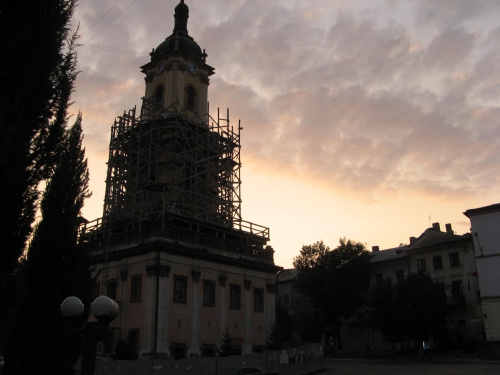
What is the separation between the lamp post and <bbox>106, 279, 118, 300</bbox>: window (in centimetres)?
3065

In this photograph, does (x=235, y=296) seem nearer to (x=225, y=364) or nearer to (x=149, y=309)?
(x=149, y=309)

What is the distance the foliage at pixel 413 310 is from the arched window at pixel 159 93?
1156 inches

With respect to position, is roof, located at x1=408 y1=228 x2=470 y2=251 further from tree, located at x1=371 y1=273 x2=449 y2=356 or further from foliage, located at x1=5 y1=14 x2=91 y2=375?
foliage, located at x1=5 y1=14 x2=91 y2=375

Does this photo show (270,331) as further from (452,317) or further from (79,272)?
(79,272)

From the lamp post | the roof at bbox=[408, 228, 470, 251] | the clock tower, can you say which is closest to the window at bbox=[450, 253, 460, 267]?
the roof at bbox=[408, 228, 470, 251]

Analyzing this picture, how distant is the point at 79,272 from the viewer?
14.4m

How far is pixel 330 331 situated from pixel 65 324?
55.4 meters

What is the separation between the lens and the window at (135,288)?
38.2 meters

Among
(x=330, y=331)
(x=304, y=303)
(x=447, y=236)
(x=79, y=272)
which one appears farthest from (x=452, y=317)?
(x=79, y=272)

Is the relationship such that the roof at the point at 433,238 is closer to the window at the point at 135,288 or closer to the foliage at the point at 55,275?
the window at the point at 135,288

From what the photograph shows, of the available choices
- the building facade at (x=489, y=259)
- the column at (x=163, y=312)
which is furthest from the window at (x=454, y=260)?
the column at (x=163, y=312)

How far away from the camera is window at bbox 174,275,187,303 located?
3844 centimetres

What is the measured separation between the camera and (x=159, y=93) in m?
51.3

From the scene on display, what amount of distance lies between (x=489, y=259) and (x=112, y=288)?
33232mm
